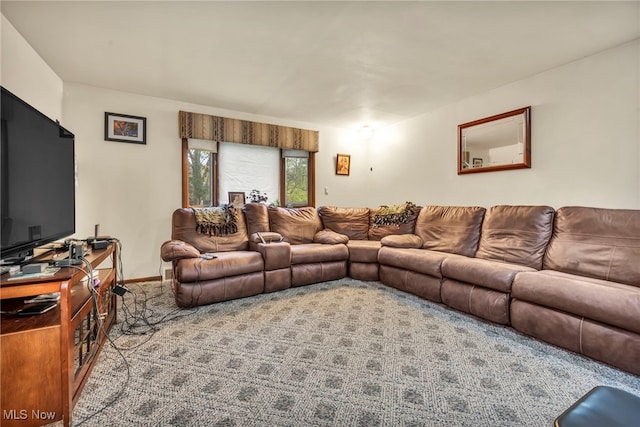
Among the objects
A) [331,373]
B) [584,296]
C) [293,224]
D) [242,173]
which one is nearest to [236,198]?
[242,173]

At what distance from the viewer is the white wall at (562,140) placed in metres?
2.38

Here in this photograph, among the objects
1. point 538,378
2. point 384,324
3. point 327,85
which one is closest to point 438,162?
point 327,85

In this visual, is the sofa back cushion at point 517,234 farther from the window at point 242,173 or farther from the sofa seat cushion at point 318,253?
the window at point 242,173

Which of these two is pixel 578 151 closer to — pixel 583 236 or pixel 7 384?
pixel 583 236

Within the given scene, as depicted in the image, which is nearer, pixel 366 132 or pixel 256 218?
pixel 256 218

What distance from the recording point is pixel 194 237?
3.26m

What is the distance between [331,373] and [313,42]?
8.09 ft

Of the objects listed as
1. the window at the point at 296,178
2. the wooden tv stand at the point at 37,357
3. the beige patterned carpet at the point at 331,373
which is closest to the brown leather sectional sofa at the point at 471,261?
the beige patterned carpet at the point at 331,373

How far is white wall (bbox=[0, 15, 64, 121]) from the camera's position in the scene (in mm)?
2049

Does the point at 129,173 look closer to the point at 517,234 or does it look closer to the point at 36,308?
the point at 36,308

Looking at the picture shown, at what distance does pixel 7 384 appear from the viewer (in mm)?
1152

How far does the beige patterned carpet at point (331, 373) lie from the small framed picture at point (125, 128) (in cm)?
209

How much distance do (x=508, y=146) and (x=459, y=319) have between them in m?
2.06

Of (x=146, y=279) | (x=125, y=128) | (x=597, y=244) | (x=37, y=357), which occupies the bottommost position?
(x=146, y=279)
